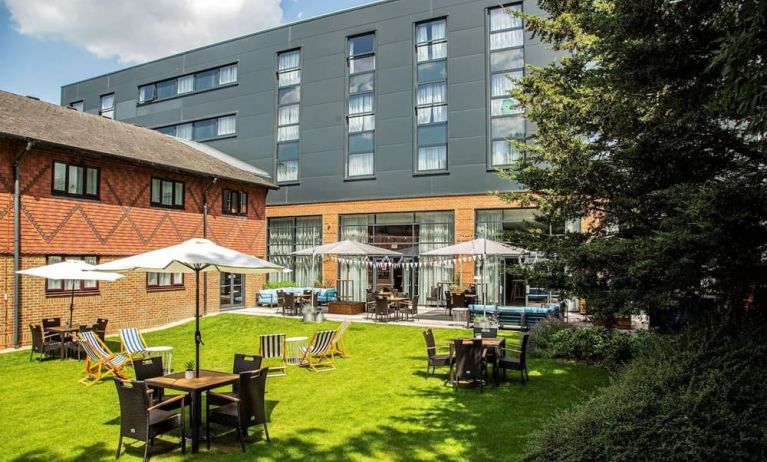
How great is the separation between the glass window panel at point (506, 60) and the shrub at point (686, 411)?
61.6 ft

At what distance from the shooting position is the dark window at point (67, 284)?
15.0 m

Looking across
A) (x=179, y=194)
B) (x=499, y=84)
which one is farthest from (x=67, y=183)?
(x=499, y=84)

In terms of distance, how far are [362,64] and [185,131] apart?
12.0 meters

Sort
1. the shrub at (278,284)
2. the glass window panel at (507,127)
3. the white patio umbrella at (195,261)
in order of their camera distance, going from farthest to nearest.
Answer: the shrub at (278,284) → the glass window panel at (507,127) → the white patio umbrella at (195,261)

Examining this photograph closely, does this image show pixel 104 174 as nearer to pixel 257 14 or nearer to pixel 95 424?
pixel 95 424

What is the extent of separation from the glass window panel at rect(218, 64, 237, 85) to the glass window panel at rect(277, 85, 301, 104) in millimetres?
3419

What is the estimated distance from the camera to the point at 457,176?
23.5 meters

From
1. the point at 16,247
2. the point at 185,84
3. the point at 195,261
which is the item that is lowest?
the point at 195,261

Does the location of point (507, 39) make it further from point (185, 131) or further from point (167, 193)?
point (185, 131)

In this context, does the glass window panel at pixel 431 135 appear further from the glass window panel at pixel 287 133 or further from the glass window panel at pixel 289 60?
the glass window panel at pixel 289 60

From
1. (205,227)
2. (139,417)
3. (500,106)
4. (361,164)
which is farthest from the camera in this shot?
(361,164)

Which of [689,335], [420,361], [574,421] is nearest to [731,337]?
[689,335]

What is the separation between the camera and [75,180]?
1579 cm

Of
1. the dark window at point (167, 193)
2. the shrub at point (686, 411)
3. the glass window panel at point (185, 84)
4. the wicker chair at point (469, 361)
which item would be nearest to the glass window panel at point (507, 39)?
the dark window at point (167, 193)
